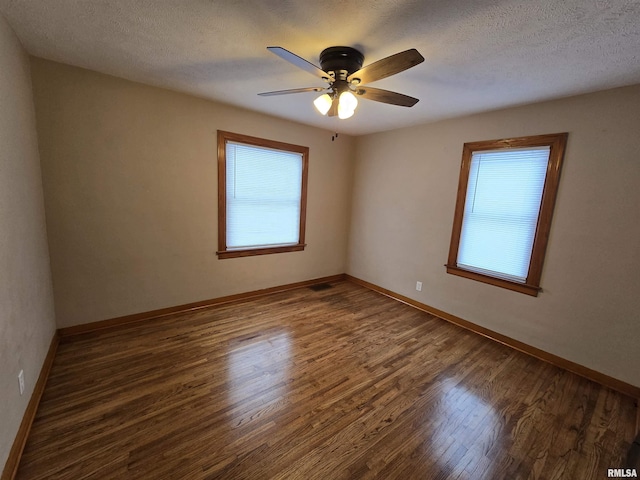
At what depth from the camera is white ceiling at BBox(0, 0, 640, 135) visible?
1.40 meters

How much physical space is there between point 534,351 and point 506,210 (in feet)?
4.70

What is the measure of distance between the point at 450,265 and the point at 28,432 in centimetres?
381

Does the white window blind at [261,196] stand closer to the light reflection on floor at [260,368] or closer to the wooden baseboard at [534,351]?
the light reflection on floor at [260,368]

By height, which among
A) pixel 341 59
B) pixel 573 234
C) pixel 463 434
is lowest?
pixel 463 434

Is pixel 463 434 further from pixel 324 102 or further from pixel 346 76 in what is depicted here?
pixel 346 76

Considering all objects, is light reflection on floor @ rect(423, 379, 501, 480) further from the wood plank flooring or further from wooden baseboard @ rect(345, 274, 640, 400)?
wooden baseboard @ rect(345, 274, 640, 400)

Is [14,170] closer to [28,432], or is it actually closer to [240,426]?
[28,432]

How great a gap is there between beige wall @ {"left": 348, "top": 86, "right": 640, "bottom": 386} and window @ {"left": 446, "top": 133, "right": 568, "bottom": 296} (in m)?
0.08

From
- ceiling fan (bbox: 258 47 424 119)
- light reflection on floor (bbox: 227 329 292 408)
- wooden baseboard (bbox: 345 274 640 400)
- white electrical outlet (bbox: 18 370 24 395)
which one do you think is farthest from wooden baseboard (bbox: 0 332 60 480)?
wooden baseboard (bbox: 345 274 640 400)

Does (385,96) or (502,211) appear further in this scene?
(502,211)

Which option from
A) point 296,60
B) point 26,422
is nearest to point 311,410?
point 26,422

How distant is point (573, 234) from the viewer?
2.39 meters

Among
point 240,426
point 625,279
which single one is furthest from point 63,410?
point 625,279

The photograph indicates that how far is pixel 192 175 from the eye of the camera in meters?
2.97
